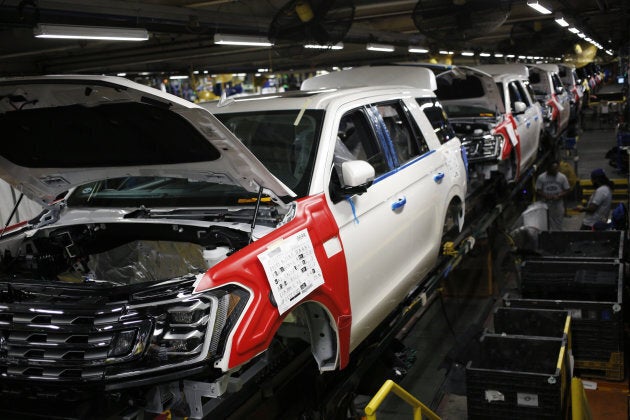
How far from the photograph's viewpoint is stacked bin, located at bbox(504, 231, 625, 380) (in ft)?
17.0

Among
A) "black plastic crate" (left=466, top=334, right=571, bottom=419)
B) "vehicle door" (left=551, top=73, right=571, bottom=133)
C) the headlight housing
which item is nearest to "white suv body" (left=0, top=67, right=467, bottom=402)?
the headlight housing

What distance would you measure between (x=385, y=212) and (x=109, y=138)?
1.78 metres

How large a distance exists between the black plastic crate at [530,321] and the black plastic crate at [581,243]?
1.79 metres

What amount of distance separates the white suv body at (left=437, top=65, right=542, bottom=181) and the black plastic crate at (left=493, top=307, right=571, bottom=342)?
3.01 m

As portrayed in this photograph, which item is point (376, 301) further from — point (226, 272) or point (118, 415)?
point (118, 415)

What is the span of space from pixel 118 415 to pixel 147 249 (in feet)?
3.93

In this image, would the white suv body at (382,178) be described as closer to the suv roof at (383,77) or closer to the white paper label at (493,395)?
the white paper label at (493,395)

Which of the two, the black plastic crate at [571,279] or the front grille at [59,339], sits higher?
the front grille at [59,339]

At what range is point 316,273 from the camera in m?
3.27

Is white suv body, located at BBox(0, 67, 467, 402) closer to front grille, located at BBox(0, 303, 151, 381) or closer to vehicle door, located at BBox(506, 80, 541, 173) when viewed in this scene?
front grille, located at BBox(0, 303, 151, 381)

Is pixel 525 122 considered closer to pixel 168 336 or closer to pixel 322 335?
pixel 322 335

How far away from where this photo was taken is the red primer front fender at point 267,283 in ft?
8.93

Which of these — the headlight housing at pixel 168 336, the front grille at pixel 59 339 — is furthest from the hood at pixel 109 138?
the front grille at pixel 59 339

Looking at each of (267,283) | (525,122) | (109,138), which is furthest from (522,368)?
(525,122)
